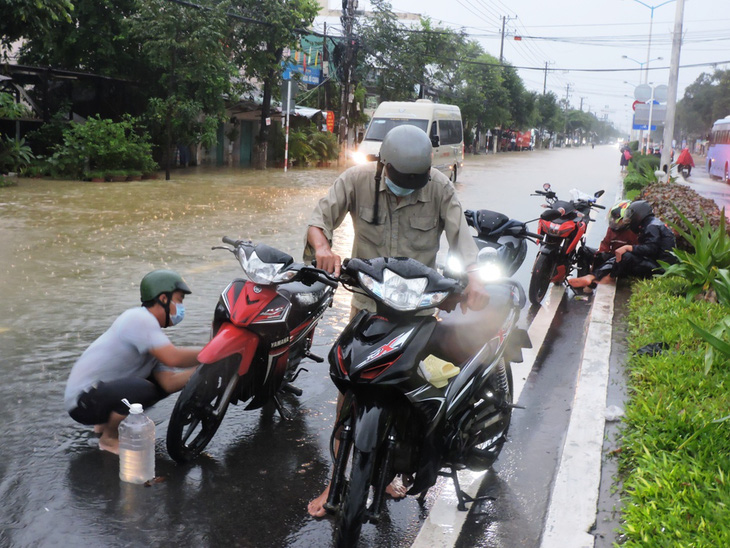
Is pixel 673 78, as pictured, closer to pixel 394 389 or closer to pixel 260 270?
pixel 260 270

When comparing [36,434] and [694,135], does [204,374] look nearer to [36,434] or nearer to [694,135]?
[36,434]

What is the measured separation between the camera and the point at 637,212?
7.91 meters

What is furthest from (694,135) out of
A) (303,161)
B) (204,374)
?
(204,374)

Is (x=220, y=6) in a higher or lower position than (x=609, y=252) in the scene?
higher

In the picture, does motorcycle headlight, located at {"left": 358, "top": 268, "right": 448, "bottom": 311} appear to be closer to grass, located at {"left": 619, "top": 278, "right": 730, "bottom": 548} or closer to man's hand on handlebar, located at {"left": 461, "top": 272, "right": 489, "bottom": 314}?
man's hand on handlebar, located at {"left": 461, "top": 272, "right": 489, "bottom": 314}

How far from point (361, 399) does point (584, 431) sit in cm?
192

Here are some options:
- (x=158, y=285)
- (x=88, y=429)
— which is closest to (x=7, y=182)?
(x=88, y=429)

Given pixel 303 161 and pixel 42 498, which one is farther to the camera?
pixel 303 161

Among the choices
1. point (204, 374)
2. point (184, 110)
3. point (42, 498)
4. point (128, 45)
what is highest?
point (128, 45)

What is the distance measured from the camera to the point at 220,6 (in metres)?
23.7

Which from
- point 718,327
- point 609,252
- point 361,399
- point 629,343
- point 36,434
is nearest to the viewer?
point 361,399

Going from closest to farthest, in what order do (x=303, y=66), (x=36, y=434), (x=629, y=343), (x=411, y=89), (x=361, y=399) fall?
(x=361, y=399), (x=36, y=434), (x=629, y=343), (x=303, y=66), (x=411, y=89)

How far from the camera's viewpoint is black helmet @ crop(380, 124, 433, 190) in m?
3.39

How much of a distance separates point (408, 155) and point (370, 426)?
3.94 feet
